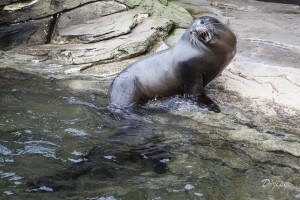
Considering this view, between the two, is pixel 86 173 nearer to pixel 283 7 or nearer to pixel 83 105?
pixel 83 105

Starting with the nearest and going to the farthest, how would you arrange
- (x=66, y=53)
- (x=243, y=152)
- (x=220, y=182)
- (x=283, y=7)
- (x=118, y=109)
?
1. (x=220, y=182)
2. (x=243, y=152)
3. (x=118, y=109)
4. (x=66, y=53)
5. (x=283, y=7)

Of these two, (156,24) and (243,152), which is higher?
(156,24)

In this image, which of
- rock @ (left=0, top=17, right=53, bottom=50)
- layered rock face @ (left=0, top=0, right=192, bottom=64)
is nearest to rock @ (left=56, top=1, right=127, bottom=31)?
layered rock face @ (left=0, top=0, right=192, bottom=64)

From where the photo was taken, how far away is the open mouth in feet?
16.5

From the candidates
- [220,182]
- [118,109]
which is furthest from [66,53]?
[220,182]

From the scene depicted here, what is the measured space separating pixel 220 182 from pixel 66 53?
12.4ft

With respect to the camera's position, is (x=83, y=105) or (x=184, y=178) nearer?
(x=184, y=178)

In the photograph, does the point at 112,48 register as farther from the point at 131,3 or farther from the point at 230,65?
the point at 230,65

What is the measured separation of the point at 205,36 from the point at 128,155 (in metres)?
1.85

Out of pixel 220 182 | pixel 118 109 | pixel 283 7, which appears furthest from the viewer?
pixel 283 7

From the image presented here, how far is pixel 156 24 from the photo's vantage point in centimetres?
696

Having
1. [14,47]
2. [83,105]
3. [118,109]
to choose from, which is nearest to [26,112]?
[83,105]

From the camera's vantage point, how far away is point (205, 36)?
506 centimetres

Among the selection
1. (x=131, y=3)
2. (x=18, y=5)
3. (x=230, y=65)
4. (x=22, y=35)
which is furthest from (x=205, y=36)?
(x=18, y=5)
